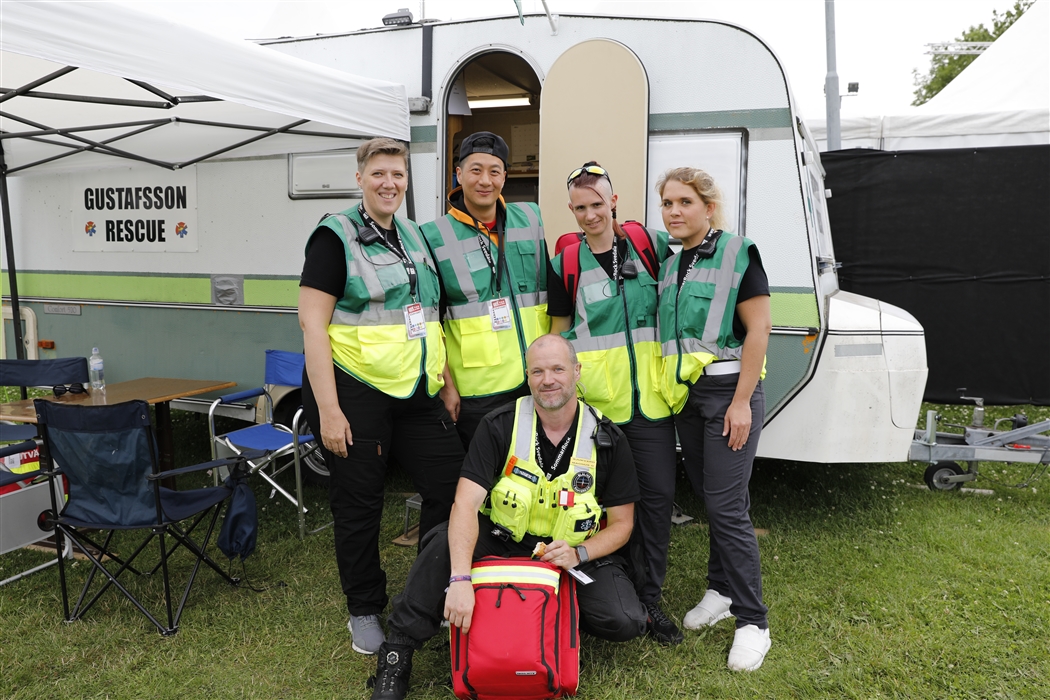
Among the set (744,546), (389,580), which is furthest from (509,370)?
(389,580)

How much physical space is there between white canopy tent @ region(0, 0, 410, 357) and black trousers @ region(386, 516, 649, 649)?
2076 millimetres

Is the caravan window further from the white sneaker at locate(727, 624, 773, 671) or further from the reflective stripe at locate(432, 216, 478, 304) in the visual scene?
the white sneaker at locate(727, 624, 773, 671)

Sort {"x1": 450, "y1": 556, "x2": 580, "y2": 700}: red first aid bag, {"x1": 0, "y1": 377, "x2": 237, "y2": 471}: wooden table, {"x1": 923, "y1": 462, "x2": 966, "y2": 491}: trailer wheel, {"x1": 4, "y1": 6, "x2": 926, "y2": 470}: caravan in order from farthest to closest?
{"x1": 923, "y1": 462, "x2": 966, "y2": 491}: trailer wheel → {"x1": 0, "y1": 377, "x2": 237, "y2": 471}: wooden table → {"x1": 4, "y1": 6, "x2": 926, "y2": 470}: caravan → {"x1": 450, "y1": 556, "x2": 580, "y2": 700}: red first aid bag

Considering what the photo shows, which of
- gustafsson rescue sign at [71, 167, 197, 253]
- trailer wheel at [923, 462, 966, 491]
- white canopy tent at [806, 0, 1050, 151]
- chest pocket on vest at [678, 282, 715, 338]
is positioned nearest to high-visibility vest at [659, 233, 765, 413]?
chest pocket on vest at [678, 282, 715, 338]

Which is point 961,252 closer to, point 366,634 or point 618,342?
point 618,342

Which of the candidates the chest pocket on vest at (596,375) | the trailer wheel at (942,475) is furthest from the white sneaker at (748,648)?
the trailer wheel at (942,475)

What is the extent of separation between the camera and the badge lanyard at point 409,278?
279cm

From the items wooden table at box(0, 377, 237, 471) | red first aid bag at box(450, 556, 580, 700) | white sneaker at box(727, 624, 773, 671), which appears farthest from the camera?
wooden table at box(0, 377, 237, 471)

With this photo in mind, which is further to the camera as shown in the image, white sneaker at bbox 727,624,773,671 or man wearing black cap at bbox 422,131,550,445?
man wearing black cap at bbox 422,131,550,445

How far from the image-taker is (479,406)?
3.04 meters

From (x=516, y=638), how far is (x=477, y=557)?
1.20 ft

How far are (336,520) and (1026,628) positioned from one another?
2.79m

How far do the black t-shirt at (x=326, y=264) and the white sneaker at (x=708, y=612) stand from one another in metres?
1.89

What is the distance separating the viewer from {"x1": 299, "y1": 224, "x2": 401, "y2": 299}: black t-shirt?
2.66 m
